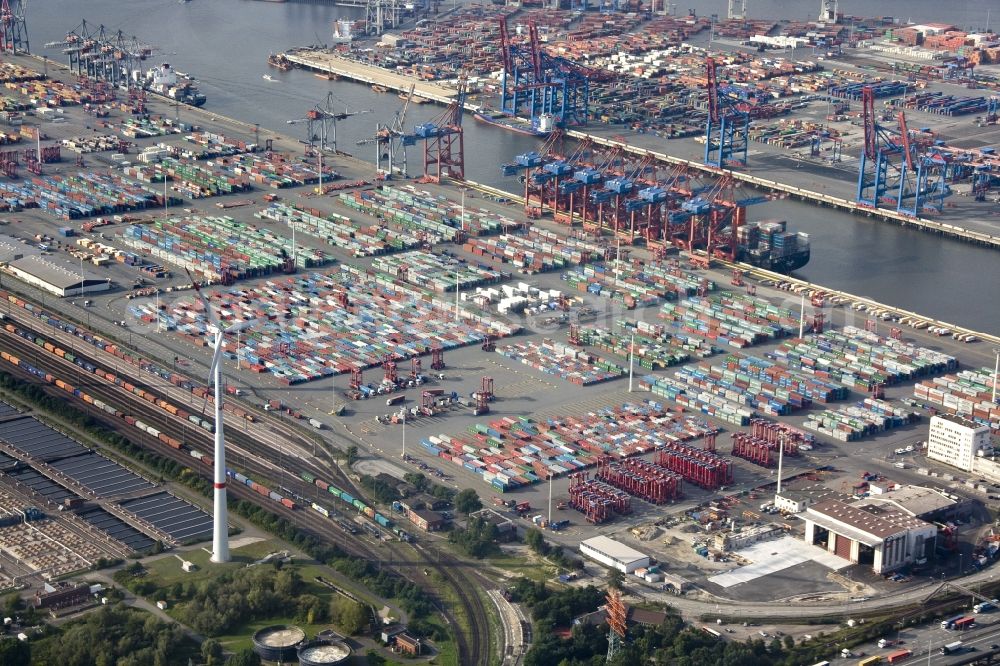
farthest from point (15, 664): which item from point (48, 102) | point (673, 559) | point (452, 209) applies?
point (48, 102)

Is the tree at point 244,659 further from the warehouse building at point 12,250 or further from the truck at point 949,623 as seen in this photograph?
the warehouse building at point 12,250

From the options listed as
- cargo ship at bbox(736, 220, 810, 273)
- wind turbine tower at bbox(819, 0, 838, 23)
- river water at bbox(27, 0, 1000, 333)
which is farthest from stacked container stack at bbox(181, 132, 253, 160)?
wind turbine tower at bbox(819, 0, 838, 23)

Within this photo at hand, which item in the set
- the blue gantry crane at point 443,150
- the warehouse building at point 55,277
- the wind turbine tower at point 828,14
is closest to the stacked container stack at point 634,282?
the blue gantry crane at point 443,150

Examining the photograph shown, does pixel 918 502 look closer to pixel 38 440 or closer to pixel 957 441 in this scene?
pixel 957 441

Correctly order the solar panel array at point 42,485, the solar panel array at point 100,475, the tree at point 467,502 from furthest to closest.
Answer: the solar panel array at point 100,475, the solar panel array at point 42,485, the tree at point 467,502

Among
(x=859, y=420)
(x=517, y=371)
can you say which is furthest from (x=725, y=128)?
(x=859, y=420)

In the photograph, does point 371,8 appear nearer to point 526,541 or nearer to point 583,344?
point 583,344
